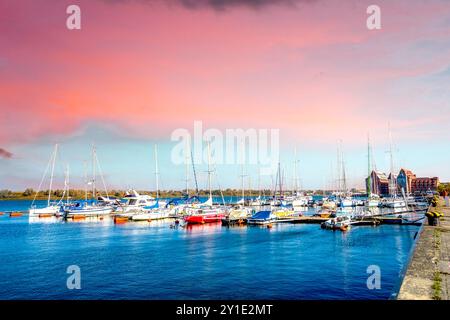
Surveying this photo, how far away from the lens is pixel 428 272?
16.5 m

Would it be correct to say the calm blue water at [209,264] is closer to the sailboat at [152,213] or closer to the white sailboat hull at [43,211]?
the sailboat at [152,213]

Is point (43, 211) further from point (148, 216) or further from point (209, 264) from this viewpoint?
point (209, 264)

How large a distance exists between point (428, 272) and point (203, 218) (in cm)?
5790

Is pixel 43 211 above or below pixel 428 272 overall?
below

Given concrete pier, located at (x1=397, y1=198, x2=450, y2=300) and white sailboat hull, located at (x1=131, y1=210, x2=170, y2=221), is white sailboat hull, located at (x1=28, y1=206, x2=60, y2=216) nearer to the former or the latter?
white sailboat hull, located at (x1=131, y1=210, x2=170, y2=221)

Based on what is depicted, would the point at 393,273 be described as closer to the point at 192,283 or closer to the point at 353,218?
the point at 192,283

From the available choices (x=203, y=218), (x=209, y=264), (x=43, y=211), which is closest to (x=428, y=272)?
(x=209, y=264)

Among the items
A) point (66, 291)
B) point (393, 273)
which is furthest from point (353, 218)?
point (66, 291)

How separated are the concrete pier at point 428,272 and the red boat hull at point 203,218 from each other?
4990 centimetres

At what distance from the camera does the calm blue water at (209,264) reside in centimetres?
2394

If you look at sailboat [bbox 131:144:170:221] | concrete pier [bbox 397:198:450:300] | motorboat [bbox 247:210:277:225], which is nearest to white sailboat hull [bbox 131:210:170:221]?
sailboat [bbox 131:144:170:221]

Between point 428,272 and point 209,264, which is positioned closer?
point 428,272
